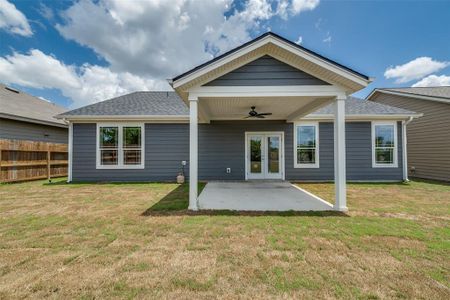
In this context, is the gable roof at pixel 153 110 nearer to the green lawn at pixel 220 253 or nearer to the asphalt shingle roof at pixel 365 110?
the asphalt shingle roof at pixel 365 110

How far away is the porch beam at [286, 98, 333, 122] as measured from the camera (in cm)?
580

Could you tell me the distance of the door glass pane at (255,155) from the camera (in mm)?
9312

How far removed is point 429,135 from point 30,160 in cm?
1824

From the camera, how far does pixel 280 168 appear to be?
365 inches

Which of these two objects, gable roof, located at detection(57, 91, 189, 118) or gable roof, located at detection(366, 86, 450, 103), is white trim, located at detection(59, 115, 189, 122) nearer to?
gable roof, located at detection(57, 91, 189, 118)

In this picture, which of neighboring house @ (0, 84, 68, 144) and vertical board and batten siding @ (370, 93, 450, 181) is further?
vertical board and batten siding @ (370, 93, 450, 181)

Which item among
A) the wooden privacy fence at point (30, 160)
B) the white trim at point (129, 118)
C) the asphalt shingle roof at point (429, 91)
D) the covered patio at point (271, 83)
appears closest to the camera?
the covered patio at point (271, 83)

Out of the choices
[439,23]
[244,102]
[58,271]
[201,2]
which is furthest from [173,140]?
[439,23]

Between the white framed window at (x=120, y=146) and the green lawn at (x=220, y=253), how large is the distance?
415cm

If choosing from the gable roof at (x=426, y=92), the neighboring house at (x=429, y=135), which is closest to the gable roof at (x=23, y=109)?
the gable roof at (x=426, y=92)

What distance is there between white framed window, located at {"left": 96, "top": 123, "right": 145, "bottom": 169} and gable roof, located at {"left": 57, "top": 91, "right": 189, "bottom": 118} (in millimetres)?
499

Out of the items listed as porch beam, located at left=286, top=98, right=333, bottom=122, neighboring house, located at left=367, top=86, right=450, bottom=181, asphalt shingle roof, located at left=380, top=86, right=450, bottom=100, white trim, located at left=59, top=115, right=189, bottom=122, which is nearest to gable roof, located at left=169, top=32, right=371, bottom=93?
porch beam, located at left=286, top=98, right=333, bottom=122

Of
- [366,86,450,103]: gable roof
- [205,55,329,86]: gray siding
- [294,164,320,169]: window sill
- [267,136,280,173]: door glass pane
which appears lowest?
[294,164,320,169]: window sill

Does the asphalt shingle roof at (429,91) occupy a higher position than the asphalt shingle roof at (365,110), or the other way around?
the asphalt shingle roof at (429,91)
